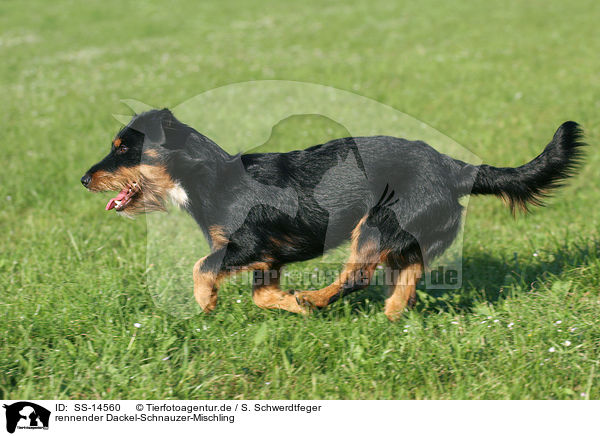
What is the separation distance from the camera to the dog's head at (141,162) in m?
3.68

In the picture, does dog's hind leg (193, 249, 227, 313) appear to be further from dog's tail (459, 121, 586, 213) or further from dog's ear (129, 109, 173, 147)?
dog's tail (459, 121, 586, 213)

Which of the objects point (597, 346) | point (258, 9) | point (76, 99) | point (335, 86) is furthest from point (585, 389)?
point (258, 9)

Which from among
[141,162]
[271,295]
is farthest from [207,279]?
[141,162]

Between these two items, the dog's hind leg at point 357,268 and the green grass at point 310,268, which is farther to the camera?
the dog's hind leg at point 357,268

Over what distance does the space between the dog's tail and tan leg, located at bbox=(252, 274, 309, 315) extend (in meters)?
1.35

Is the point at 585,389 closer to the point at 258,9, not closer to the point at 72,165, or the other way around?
the point at 72,165

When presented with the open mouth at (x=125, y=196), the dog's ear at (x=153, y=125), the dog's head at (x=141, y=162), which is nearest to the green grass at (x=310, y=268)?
the open mouth at (x=125, y=196)

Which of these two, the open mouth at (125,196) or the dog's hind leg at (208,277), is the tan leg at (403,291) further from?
the open mouth at (125,196)

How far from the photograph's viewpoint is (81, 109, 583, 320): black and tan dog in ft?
12.2

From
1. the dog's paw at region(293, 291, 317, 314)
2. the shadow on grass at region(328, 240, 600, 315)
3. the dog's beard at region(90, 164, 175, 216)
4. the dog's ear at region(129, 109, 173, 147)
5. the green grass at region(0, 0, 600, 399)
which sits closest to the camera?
the green grass at region(0, 0, 600, 399)

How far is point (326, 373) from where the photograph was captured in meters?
3.49
